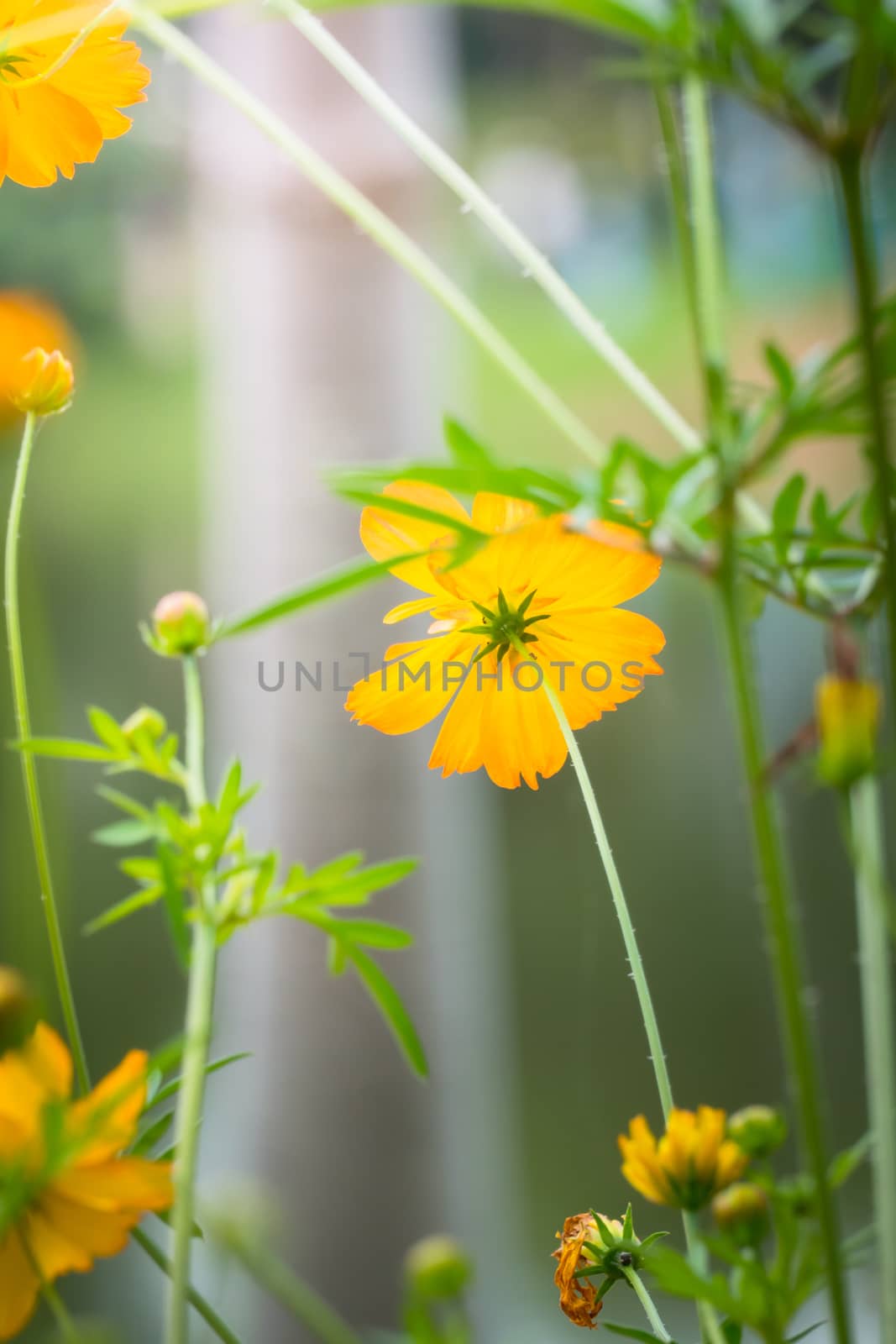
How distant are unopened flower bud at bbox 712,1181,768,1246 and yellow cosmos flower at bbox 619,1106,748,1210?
15 millimetres

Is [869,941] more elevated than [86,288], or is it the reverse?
[86,288]

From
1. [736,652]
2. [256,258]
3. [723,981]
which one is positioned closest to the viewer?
[736,652]

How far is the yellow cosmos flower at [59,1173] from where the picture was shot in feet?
0.51

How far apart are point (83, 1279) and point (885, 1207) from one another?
4.03ft

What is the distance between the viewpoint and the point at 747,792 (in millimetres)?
161

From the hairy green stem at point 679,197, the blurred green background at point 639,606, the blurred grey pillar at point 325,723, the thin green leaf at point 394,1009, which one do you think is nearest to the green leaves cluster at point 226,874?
the thin green leaf at point 394,1009

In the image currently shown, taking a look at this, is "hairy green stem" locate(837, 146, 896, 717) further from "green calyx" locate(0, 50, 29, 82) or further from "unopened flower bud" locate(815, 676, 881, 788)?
"green calyx" locate(0, 50, 29, 82)

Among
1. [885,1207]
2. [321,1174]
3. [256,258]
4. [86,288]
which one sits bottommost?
[321,1174]

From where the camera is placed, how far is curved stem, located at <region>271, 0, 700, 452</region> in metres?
0.20

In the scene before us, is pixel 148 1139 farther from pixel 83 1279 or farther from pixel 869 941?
pixel 83 1279

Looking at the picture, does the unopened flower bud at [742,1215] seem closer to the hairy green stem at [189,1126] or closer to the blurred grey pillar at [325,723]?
the hairy green stem at [189,1126]

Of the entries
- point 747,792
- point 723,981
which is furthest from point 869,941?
point 723,981

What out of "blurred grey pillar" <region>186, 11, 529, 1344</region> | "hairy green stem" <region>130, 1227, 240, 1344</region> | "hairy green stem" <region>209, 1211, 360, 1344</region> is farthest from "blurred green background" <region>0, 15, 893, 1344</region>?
"hairy green stem" <region>130, 1227, 240, 1344</region>

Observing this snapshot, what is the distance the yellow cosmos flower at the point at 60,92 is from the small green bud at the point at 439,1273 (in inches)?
13.1
